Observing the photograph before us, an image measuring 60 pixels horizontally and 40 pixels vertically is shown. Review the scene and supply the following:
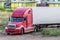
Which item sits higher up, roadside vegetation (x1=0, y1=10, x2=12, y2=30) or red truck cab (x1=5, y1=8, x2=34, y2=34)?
red truck cab (x1=5, y1=8, x2=34, y2=34)

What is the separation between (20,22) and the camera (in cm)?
3200

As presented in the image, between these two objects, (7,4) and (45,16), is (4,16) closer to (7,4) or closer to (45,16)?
(7,4)

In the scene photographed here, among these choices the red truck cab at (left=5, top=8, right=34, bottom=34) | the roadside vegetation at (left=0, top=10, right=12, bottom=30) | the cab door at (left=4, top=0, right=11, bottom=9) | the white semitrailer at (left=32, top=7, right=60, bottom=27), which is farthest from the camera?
the cab door at (left=4, top=0, right=11, bottom=9)

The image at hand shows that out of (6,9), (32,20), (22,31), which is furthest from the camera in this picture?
(6,9)

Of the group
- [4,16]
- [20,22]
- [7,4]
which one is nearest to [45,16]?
[20,22]

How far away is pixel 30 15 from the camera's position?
33875 mm

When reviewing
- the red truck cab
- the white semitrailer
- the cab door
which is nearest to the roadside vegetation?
the cab door

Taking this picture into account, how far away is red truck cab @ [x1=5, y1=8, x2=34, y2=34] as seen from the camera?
104 ft

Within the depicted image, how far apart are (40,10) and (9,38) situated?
24.3ft

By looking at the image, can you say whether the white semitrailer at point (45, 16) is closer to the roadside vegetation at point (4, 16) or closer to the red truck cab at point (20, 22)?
the red truck cab at point (20, 22)

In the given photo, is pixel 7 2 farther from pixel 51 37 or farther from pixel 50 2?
pixel 51 37

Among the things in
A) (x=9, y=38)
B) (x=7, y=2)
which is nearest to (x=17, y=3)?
(x=7, y=2)

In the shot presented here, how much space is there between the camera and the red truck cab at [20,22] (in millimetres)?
31594

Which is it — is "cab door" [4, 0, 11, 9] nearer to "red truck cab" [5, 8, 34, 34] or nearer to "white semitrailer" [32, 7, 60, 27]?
"white semitrailer" [32, 7, 60, 27]
